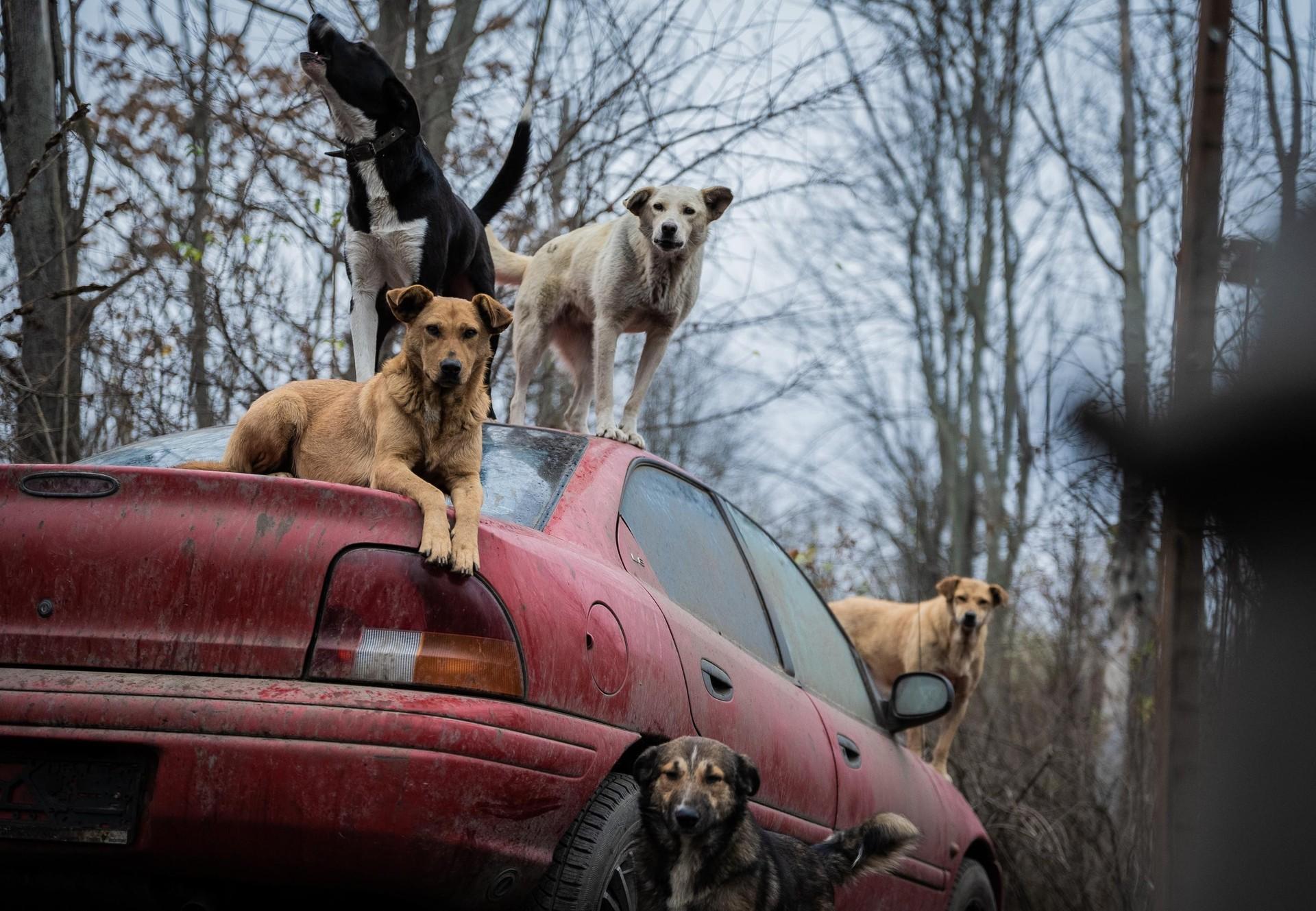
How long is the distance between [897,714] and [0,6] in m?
6.00

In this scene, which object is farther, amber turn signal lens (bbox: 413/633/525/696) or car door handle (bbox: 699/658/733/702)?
car door handle (bbox: 699/658/733/702)

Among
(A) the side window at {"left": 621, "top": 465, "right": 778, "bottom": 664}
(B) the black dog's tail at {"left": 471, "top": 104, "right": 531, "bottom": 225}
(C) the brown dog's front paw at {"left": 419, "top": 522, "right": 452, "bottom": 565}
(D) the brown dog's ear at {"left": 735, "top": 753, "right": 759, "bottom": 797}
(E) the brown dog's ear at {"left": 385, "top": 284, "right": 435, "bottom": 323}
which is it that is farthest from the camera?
(B) the black dog's tail at {"left": 471, "top": 104, "right": 531, "bottom": 225}

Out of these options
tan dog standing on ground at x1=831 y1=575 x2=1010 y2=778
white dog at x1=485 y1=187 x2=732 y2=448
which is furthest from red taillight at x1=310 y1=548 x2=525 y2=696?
tan dog standing on ground at x1=831 y1=575 x2=1010 y2=778

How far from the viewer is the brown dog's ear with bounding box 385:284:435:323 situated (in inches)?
149

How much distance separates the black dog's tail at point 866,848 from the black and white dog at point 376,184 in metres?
2.69

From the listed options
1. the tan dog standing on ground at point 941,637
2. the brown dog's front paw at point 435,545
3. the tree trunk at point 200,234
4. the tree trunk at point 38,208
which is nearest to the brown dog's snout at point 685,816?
the brown dog's front paw at point 435,545

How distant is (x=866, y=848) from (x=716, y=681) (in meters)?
0.87

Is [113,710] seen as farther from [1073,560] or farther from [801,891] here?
[1073,560]

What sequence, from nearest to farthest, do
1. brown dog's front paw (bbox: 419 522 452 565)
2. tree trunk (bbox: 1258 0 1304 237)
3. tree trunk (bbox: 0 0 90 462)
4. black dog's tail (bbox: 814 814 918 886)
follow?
tree trunk (bbox: 1258 0 1304 237)
brown dog's front paw (bbox: 419 522 452 565)
black dog's tail (bbox: 814 814 918 886)
tree trunk (bbox: 0 0 90 462)

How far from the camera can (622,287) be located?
6.54 meters

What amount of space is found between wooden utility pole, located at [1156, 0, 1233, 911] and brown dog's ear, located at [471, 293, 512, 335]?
2.74 meters

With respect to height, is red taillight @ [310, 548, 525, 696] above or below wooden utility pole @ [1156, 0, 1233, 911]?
below

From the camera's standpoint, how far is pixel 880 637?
10555 mm

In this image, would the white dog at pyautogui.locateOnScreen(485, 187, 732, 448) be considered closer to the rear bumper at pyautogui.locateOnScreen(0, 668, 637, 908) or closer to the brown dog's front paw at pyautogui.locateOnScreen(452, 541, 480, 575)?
the brown dog's front paw at pyautogui.locateOnScreen(452, 541, 480, 575)
